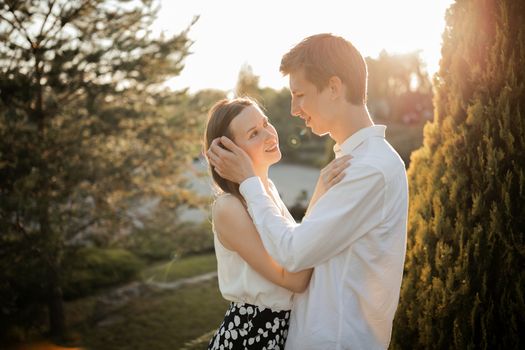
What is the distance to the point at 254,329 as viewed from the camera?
8.22ft

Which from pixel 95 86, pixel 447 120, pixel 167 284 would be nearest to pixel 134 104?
pixel 95 86

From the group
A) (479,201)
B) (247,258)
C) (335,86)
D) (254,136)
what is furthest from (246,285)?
(479,201)

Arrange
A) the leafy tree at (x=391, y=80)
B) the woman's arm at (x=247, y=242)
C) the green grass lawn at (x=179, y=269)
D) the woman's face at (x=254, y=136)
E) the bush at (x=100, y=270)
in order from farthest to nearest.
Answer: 1. the leafy tree at (x=391, y=80)
2. the green grass lawn at (x=179, y=269)
3. the bush at (x=100, y=270)
4. the woman's face at (x=254, y=136)
5. the woman's arm at (x=247, y=242)

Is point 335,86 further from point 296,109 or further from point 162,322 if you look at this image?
point 162,322

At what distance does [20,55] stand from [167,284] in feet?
15.1

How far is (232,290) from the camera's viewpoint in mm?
2504

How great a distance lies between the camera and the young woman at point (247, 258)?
7.51ft

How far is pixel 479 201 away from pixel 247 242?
4.68ft

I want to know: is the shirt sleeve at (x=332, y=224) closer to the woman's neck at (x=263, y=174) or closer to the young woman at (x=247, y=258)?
the young woman at (x=247, y=258)

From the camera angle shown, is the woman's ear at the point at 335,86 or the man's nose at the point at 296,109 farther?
the man's nose at the point at 296,109

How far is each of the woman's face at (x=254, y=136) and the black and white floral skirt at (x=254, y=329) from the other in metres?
0.72

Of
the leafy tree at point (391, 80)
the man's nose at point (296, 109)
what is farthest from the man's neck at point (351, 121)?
the leafy tree at point (391, 80)

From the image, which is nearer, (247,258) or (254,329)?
(247,258)

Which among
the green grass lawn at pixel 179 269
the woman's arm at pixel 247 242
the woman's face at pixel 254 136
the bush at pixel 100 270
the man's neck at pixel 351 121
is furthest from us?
the green grass lawn at pixel 179 269
